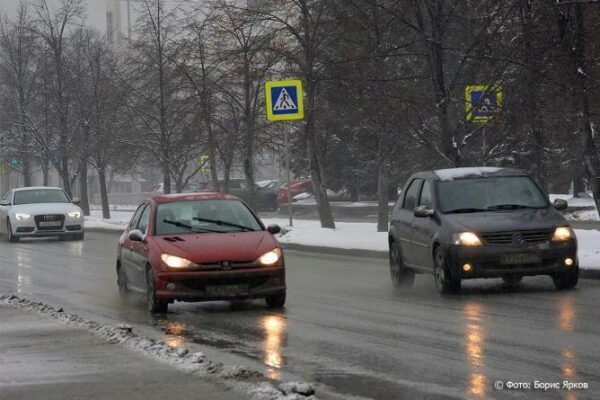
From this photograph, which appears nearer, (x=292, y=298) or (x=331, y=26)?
(x=292, y=298)

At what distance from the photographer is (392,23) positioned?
23.8m

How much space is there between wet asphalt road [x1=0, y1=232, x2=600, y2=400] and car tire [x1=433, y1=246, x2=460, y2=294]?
5.7 inches

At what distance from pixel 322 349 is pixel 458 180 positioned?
611 centimetres

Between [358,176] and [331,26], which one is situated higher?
[331,26]

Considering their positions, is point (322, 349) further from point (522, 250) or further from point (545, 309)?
point (522, 250)

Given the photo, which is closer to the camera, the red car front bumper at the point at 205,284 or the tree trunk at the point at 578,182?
the red car front bumper at the point at 205,284

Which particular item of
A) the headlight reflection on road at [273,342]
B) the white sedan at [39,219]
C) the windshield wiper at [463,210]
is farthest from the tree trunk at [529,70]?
the white sedan at [39,219]

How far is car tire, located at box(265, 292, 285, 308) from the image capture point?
1309 centimetres

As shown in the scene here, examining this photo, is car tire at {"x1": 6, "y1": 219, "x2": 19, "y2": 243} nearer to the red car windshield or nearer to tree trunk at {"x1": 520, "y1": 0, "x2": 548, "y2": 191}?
tree trunk at {"x1": 520, "y1": 0, "x2": 548, "y2": 191}

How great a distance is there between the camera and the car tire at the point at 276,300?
1309 cm

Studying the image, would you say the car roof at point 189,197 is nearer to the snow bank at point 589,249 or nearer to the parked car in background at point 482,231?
the parked car in background at point 482,231

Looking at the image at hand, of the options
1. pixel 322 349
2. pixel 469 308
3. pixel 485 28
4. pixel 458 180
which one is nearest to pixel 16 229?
pixel 485 28

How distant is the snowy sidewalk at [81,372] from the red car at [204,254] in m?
1.97

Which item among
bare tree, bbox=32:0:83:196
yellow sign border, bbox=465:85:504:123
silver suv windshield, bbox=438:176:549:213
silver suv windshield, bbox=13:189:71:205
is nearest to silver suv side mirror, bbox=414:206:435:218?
silver suv windshield, bbox=438:176:549:213
